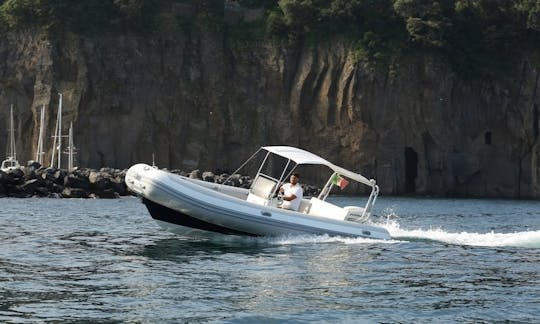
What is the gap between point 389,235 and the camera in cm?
2531

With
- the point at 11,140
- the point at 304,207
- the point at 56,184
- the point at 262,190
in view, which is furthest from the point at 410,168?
the point at 262,190

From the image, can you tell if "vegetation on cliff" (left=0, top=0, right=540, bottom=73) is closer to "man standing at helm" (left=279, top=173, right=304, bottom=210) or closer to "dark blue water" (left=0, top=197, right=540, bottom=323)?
"dark blue water" (left=0, top=197, right=540, bottom=323)

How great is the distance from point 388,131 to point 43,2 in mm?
28499

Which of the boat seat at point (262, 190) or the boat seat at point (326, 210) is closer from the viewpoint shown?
the boat seat at point (262, 190)

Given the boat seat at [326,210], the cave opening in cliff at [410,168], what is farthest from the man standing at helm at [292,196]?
the cave opening in cliff at [410,168]

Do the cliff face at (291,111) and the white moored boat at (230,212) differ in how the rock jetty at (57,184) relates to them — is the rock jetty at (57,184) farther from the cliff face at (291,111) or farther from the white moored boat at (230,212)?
the white moored boat at (230,212)

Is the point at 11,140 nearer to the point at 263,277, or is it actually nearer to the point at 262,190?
the point at 262,190

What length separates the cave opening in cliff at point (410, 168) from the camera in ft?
270

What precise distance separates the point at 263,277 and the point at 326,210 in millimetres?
7516

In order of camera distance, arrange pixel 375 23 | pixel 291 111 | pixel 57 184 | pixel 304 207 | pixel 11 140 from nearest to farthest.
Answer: pixel 304 207 < pixel 57 184 < pixel 11 140 < pixel 375 23 < pixel 291 111

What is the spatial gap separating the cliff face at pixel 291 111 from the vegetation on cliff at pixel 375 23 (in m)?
1.13

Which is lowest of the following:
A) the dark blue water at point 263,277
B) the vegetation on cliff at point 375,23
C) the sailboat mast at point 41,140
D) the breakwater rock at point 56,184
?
the dark blue water at point 263,277

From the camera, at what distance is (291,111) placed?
8281cm

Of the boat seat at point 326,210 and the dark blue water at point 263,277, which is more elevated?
the boat seat at point 326,210
